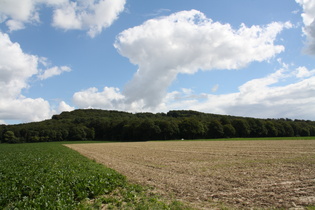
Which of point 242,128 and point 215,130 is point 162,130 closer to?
point 215,130

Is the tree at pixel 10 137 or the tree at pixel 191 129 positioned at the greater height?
the tree at pixel 191 129

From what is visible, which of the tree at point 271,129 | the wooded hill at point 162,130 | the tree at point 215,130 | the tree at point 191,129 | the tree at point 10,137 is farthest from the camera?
the tree at point 10,137

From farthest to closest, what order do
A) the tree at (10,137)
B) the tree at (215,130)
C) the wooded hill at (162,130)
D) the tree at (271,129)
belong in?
1. the tree at (10,137)
2. the tree at (271,129)
3. the wooded hill at (162,130)
4. the tree at (215,130)

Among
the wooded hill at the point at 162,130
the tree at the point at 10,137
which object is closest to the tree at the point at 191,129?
the wooded hill at the point at 162,130

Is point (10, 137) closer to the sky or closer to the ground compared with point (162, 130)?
closer to the ground

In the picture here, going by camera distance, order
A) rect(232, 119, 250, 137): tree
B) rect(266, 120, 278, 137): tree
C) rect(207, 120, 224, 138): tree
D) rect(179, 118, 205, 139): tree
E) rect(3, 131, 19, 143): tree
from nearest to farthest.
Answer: rect(179, 118, 205, 139): tree < rect(207, 120, 224, 138): tree < rect(232, 119, 250, 137): tree < rect(266, 120, 278, 137): tree < rect(3, 131, 19, 143): tree

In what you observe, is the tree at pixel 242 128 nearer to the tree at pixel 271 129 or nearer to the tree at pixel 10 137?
the tree at pixel 271 129

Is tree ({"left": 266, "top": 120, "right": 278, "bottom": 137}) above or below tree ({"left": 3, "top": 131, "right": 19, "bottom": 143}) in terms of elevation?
above

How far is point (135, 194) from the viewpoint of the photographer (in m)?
10.1

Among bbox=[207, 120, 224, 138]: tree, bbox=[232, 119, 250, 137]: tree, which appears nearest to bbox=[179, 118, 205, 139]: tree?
bbox=[207, 120, 224, 138]: tree

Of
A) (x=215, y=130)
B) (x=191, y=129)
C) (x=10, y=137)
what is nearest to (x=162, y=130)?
(x=191, y=129)

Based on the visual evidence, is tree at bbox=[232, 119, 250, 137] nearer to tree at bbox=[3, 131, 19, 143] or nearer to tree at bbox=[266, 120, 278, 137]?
tree at bbox=[266, 120, 278, 137]

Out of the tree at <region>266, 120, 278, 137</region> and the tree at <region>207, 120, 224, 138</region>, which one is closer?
the tree at <region>207, 120, 224, 138</region>

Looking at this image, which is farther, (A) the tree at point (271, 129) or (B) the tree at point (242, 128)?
(A) the tree at point (271, 129)
